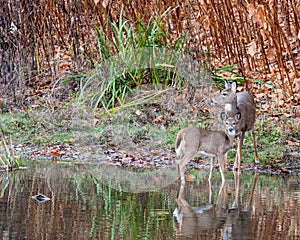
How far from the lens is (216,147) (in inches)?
358

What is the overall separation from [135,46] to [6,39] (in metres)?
2.85

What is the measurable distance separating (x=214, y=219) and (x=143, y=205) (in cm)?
91

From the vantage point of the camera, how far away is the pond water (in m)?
5.81

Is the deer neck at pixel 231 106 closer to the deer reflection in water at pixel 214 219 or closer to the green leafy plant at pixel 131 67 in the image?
the deer reflection in water at pixel 214 219

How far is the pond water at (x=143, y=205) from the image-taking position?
5.81m

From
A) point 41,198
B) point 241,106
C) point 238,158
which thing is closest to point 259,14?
point 241,106

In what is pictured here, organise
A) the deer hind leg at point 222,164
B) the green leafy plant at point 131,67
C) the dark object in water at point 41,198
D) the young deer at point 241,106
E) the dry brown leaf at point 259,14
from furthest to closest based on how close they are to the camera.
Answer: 1. the green leafy plant at point 131,67
2. the young deer at point 241,106
3. the dry brown leaf at point 259,14
4. the deer hind leg at point 222,164
5. the dark object in water at point 41,198

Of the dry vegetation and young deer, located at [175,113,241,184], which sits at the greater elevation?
the dry vegetation

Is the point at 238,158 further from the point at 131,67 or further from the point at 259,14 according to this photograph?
the point at 131,67

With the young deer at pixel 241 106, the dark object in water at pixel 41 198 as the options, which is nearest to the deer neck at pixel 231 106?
the young deer at pixel 241 106

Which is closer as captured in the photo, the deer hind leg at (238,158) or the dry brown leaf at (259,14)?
the deer hind leg at (238,158)

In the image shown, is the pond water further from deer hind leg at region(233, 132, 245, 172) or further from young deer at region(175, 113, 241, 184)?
young deer at region(175, 113, 241, 184)

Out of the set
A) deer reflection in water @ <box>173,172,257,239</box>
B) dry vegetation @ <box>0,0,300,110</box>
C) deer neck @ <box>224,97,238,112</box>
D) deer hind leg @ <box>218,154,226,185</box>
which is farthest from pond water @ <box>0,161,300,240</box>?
dry vegetation @ <box>0,0,300,110</box>

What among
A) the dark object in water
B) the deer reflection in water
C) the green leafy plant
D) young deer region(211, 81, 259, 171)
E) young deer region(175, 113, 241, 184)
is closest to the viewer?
the deer reflection in water
